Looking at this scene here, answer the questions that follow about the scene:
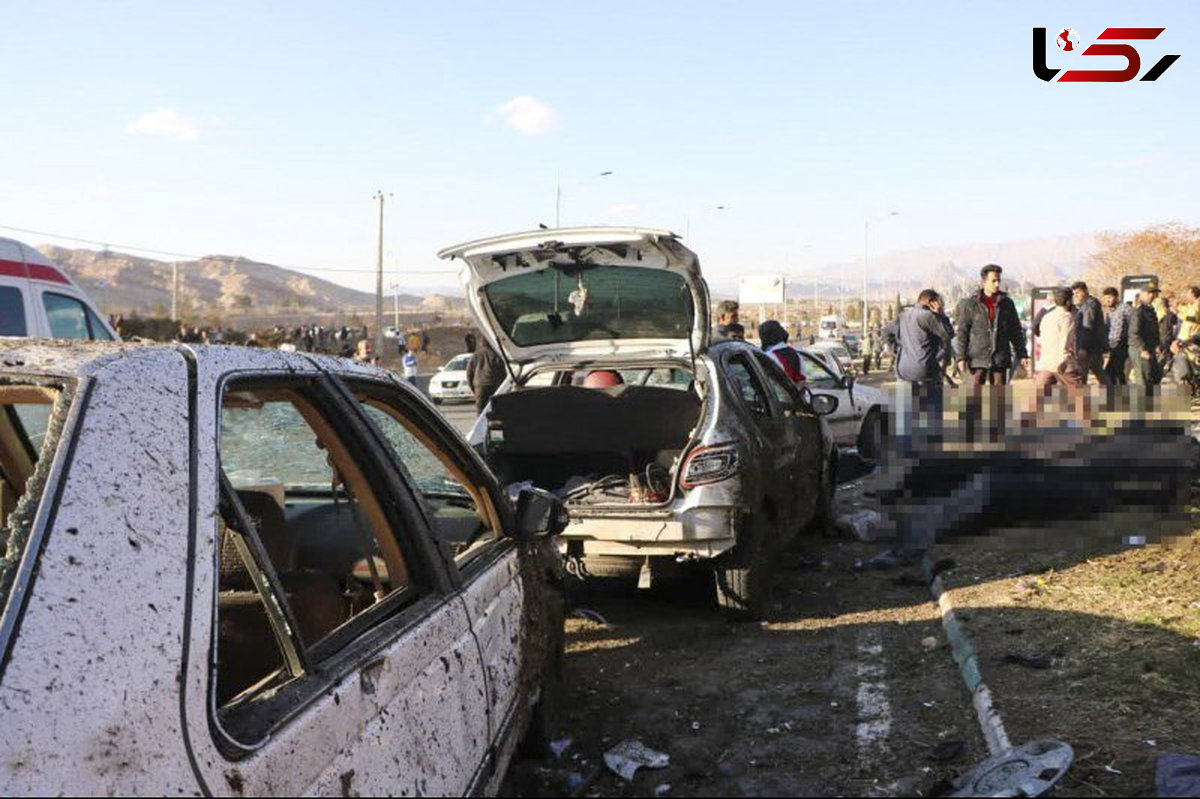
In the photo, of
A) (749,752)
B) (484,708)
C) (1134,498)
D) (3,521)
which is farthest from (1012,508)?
(3,521)

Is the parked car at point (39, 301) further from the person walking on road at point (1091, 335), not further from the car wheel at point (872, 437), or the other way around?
the person walking on road at point (1091, 335)

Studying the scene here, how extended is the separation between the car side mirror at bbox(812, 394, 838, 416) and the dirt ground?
1.29 m

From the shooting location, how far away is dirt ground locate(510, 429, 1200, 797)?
384 centimetres

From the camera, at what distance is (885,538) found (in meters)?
7.84

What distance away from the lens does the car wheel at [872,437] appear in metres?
9.30

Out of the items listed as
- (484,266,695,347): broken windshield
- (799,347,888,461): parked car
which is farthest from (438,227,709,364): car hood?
(799,347,888,461): parked car

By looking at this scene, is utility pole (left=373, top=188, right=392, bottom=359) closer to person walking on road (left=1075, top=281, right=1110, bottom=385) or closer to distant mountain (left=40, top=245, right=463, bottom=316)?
person walking on road (left=1075, top=281, right=1110, bottom=385)

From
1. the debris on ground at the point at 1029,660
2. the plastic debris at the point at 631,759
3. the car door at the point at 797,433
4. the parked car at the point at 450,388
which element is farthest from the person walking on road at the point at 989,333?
the parked car at the point at 450,388

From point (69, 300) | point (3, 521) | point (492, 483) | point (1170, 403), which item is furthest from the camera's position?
point (69, 300)

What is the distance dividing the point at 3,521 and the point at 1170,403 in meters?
7.39

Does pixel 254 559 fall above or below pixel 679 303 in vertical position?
below

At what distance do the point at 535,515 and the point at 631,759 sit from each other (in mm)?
1167

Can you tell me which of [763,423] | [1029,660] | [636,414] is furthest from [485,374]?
[1029,660]

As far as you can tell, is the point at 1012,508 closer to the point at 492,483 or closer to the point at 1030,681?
the point at 1030,681
